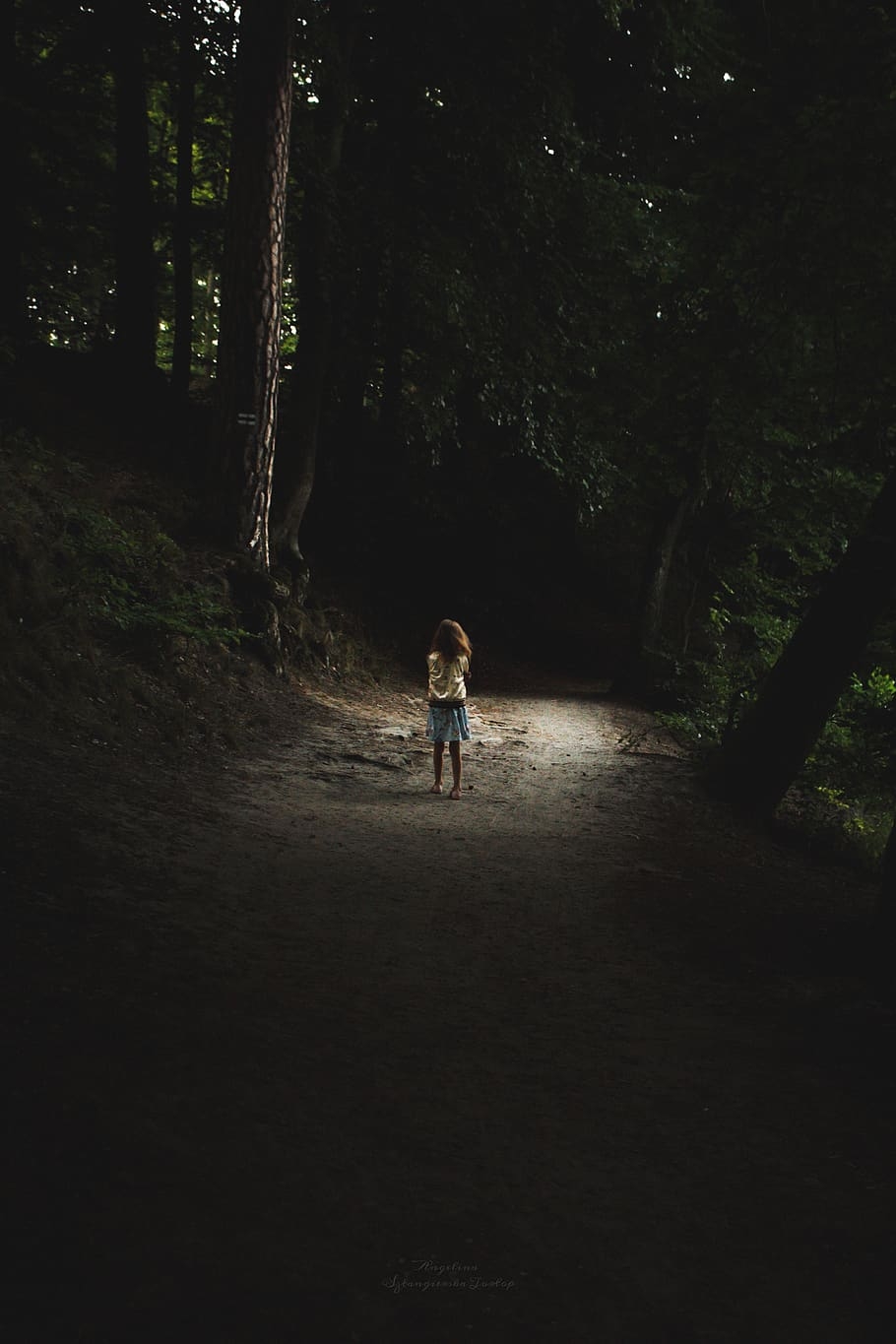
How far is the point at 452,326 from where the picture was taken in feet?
52.1

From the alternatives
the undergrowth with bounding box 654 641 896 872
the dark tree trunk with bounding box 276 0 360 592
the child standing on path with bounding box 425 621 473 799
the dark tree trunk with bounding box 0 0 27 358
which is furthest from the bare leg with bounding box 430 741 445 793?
the dark tree trunk with bounding box 0 0 27 358

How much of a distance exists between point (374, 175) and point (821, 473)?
8990mm

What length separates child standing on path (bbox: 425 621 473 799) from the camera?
358 inches

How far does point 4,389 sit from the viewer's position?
13.6 metres

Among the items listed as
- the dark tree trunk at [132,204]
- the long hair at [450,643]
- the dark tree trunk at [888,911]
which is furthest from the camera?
the dark tree trunk at [132,204]

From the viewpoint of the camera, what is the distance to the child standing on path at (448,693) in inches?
358

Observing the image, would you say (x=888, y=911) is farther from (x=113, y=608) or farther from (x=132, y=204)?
(x=132, y=204)

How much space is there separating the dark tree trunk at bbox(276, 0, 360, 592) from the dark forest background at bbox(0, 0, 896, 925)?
60 mm

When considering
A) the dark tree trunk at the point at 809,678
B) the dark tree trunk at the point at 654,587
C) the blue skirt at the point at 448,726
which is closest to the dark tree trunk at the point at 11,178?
the blue skirt at the point at 448,726

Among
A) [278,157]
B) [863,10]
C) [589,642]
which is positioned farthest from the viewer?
[589,642]

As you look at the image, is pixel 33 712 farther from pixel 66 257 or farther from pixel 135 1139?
pixel 66 257

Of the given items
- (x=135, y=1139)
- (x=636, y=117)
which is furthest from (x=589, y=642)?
(x=135, y=1139)

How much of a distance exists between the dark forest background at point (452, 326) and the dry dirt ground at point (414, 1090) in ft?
5.63

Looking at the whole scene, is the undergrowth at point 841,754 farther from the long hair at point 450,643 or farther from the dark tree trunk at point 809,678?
the long hair at point 450,643
